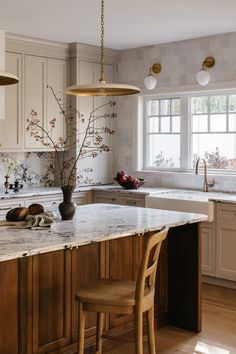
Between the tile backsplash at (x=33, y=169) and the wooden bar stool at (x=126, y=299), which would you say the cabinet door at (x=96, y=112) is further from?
the wooden bar stool at (x=126, y=299)

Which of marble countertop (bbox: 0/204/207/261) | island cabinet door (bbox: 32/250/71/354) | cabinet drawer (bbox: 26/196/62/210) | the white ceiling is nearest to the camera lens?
marble countertop (bbox: 0/204/207/261)

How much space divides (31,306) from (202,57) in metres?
3.87

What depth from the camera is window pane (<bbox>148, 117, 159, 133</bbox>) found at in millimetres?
6676

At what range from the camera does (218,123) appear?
6.07 meters

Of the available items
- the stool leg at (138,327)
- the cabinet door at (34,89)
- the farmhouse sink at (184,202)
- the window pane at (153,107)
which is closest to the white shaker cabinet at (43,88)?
the cabinet door at (34,89)

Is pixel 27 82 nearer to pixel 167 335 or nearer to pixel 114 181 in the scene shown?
pixel 114 181

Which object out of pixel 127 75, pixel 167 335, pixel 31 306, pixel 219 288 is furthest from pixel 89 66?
pixel 31 306

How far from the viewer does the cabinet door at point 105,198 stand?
20.4ft

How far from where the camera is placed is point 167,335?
A: 399 centimetres

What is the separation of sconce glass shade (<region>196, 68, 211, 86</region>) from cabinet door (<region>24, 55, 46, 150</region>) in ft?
5.85

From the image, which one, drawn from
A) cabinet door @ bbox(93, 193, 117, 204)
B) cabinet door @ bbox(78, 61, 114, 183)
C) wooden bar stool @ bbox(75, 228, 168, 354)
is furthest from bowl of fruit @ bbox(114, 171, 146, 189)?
wooden bar stool @ bbox(75, 228, 168, 354)

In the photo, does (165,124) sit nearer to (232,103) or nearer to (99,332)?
(232,103)

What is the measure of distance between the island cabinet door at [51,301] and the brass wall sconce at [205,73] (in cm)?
322

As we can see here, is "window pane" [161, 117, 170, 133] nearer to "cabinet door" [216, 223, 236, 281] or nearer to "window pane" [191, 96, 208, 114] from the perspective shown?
"window pane" [191, 96, 208, 114]
